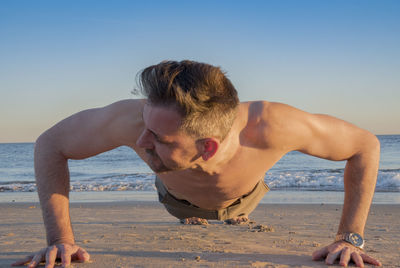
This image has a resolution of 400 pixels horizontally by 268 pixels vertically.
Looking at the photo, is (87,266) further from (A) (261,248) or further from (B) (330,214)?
(B) (330,214)

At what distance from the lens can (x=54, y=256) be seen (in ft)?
9.77

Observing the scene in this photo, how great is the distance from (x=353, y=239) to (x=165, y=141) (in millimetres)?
1684

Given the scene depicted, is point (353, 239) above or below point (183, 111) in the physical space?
below

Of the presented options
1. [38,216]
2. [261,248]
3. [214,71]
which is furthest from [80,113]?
[38,216]

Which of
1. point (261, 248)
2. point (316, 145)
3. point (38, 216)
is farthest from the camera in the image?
point (38, 216)

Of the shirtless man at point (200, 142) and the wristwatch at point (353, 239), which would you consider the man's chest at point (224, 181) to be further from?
the wristwatch at point (353, 239)

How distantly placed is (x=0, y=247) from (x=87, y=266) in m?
1.30

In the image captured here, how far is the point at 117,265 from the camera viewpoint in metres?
3.11

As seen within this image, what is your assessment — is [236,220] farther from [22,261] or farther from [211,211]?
[22,261]

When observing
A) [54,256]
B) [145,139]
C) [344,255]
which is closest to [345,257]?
[344,255]

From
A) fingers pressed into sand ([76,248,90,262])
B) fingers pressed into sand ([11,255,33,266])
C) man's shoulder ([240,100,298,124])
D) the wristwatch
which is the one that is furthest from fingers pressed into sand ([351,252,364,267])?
fingers pressed into sand ([11,255,33,266])

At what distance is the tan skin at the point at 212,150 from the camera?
9.82 feet

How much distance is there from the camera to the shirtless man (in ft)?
8.90

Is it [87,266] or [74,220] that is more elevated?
[87,266]
